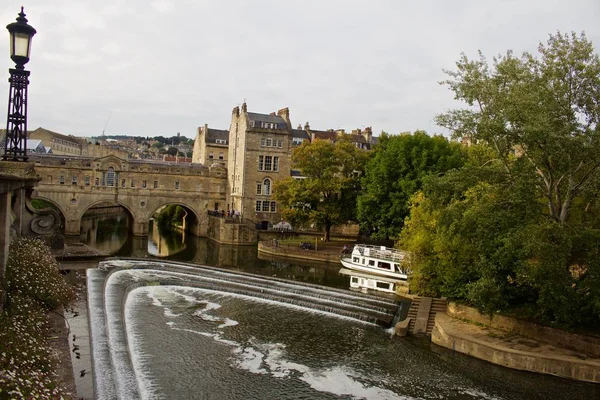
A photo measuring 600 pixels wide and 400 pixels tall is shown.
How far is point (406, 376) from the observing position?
18703 mm

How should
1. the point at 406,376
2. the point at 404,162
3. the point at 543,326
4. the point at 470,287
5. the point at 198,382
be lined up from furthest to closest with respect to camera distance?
the point at 404,162 < the point at 470,287 < the point at 543,326 < the point at 406,376 < the point at 198,382

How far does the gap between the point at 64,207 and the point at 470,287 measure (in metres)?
44.2

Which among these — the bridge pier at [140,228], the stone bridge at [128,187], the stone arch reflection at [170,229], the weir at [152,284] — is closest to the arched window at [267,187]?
the stone bridge at [128,187]

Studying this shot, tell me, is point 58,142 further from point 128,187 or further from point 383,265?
point 383,265

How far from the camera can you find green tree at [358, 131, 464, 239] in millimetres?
43625

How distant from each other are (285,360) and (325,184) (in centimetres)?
3303

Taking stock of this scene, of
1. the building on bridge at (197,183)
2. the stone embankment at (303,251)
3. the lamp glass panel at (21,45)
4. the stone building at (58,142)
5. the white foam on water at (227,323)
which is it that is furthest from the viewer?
the stone building at (58,142)

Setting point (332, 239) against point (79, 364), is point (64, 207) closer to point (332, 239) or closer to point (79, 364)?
point (332, 239)

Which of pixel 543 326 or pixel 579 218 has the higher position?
pixel 579 218

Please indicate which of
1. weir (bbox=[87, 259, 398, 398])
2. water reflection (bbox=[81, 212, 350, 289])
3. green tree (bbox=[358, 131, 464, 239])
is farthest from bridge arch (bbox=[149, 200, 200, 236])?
weir (bbox=[87, 259, 398, 398])

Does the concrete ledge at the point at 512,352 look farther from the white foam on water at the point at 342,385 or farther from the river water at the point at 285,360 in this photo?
the white foam on water at the point at 342,385

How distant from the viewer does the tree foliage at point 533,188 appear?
19672mm

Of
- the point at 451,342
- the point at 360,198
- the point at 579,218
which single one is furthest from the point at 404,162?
the point at 451,342

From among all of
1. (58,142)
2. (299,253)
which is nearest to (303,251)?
(299,253)
